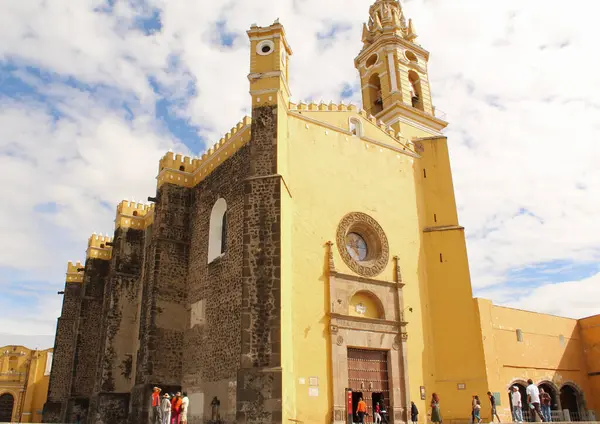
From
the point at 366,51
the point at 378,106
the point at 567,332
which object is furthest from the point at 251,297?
the point at 567,332

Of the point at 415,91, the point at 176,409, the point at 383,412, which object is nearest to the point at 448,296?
the point at 383,412

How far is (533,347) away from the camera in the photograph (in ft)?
69.9

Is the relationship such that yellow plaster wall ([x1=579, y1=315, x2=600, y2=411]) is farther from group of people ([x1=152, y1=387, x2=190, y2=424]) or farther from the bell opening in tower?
group of people ([x1=152, y1=387, x2=190, y2=424])

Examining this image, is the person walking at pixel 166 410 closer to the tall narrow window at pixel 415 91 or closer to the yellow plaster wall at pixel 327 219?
the yellow plaster wall at pixel 327 219

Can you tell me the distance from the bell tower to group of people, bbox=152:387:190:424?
13082 millimetres

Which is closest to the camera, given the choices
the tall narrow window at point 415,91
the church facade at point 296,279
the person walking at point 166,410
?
the person walking at point 166,410

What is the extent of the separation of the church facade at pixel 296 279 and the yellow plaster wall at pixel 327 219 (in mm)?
45

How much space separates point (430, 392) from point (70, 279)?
21051mm

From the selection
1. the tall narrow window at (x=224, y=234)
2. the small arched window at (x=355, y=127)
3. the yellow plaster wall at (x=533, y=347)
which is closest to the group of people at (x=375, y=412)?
the yellow plaster wall at (x=533, y=347)

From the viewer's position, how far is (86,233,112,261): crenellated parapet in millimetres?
25641

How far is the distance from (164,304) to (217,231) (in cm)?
296

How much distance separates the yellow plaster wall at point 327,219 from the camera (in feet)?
45.0

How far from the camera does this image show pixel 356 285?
15.5 meters

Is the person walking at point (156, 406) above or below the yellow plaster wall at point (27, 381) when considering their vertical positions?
below
